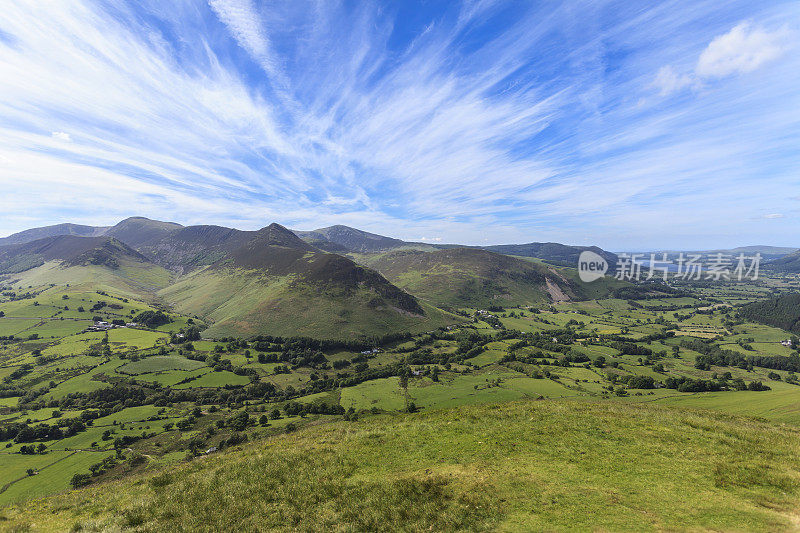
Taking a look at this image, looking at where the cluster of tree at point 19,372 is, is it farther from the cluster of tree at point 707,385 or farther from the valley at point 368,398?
the cluster of tree at point 707,385

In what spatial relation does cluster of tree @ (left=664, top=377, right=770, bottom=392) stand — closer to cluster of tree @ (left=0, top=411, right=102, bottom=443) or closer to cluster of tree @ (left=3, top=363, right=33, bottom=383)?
cluster of tree @ (left=0, top=411, right=102, bottom=443)

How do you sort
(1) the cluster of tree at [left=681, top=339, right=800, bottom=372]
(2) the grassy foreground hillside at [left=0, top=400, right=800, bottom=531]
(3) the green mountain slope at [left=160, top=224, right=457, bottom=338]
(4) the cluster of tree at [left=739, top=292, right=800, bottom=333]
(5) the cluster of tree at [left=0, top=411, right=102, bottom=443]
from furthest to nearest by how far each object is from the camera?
1. (4) the cluster of tree at [left=739, top=292, right=800, bottom=333]
2. (3) the green mountain slope at [left=160, top=224, right=457, bottom=338]
3. (1) the cluster of tree at [left=681, top=339, right=800, bottom=372]
4. (5) the cluster of tree at [left=0, top=411, right=102, bottom=443]
5. (2) the grassy foreground hillside at [left=0, top=400, right=800, bottom=531]

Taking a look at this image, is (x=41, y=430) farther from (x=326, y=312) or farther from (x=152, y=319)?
(x=152, y=319)

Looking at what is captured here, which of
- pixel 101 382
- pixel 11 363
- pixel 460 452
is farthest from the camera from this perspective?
pixel 11 363

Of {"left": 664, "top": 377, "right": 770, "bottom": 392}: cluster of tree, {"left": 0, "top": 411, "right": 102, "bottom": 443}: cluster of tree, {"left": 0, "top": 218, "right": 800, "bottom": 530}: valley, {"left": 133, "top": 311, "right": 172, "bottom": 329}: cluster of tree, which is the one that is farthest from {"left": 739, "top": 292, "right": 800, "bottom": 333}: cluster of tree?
{"left": 133, "top": 311, "right": 172, "bottom": 329}: cluster of tree

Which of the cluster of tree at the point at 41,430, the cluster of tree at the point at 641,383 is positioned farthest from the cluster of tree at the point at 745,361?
the cluster of tree at the point at 41,430

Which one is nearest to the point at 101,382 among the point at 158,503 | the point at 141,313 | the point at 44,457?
the point at 44,457

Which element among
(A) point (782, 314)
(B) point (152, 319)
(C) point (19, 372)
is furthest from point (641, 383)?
(B) point (152, 319)

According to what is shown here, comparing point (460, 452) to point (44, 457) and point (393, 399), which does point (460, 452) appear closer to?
point (393, 399)

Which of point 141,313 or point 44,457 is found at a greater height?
point 141,313
